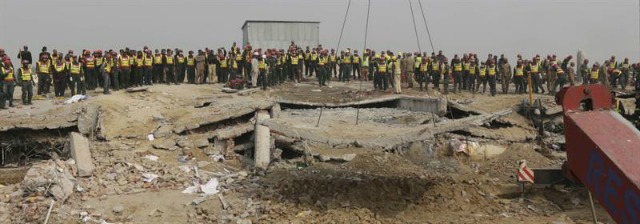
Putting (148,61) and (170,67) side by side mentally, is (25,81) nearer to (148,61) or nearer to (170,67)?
(148,61)

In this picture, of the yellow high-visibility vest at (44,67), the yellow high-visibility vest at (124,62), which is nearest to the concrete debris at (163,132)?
the yellow high-visibility vest at (44,67)

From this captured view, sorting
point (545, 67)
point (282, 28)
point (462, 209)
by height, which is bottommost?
point (462, 209)

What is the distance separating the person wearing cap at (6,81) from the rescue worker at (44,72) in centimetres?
130

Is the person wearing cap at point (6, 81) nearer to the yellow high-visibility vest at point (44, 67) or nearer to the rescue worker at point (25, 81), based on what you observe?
the rescue worker at point (25, 81)

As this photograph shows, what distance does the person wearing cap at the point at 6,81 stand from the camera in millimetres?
13945

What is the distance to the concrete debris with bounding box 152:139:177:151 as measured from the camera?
11.0m

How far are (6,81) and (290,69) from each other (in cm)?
1093

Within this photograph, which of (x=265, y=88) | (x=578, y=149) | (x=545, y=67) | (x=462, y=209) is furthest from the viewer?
(x=545, y=67)

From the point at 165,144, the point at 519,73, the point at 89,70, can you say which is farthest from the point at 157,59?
the point at 519,73

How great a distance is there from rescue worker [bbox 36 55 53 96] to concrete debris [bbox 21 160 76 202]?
8.21m

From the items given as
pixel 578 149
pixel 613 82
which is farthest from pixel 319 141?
pixel 613 82

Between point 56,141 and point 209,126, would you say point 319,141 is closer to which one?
point 209,126

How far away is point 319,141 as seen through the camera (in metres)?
10.5

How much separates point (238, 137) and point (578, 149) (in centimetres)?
950
